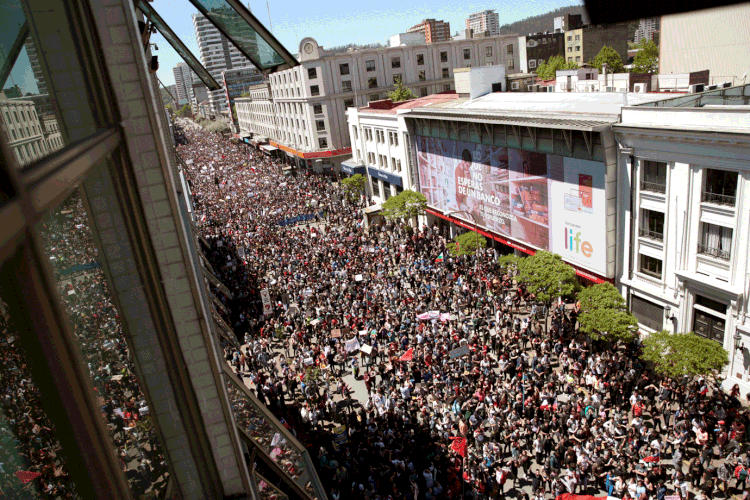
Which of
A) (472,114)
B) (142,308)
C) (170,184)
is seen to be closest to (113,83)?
(170,184)

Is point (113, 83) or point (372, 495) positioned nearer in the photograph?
point (113, 83)

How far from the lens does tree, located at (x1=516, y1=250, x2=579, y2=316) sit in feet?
78.4

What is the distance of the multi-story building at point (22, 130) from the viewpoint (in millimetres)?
1730

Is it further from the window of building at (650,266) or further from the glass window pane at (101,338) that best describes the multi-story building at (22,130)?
the window of building at (650,266)

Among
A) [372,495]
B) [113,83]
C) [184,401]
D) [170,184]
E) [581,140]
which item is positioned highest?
[113,83]

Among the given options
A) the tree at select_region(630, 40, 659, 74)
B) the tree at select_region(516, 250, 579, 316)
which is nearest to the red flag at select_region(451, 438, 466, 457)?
the tree at select_region(516, 250, 579, 316)

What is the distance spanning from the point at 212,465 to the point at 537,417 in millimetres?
14709

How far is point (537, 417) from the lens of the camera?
17141 millimetres

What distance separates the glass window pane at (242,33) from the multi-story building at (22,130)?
13.5ft

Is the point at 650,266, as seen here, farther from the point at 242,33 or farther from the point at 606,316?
the point at 242,33

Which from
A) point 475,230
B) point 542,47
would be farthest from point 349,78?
point 542,47

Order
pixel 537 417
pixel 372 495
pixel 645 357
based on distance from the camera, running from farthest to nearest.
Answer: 1. pixel 645 357
2. pixel 537 417
3. pixel 372 495

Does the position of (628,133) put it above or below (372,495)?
above

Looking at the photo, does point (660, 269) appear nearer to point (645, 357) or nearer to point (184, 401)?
point (645, 357)
